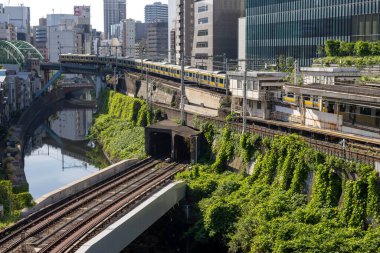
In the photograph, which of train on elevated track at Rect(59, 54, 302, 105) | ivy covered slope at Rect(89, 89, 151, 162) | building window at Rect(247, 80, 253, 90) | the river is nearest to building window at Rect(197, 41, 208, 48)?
train on elevated track at Rect(59, 54, 302, 105)

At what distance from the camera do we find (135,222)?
2573 centimetres

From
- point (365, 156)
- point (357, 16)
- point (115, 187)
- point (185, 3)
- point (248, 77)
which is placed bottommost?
point (115, 187)

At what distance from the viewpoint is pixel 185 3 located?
105 metres

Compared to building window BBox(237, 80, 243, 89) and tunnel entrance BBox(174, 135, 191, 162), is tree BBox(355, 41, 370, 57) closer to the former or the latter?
building window BBox(237, 80, 243, 89)

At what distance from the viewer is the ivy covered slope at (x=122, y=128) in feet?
154

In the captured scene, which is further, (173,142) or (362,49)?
(362,49)

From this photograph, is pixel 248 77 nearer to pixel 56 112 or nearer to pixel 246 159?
pixel 246 159

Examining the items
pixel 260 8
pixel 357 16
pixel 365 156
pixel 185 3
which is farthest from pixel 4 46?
pixel 365 156

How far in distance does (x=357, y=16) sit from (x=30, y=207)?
3706 centimetres

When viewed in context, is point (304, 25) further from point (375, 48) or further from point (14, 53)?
point (14, 53)

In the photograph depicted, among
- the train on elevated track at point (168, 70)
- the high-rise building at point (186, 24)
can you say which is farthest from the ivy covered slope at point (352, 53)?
the high-rise building at point (186, 24)

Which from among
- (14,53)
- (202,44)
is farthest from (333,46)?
(14,53)

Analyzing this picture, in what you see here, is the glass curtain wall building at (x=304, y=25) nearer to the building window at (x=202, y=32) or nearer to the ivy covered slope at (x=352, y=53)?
the ivy covered slope at (x=352, y=53)

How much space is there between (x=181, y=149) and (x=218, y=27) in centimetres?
4987
